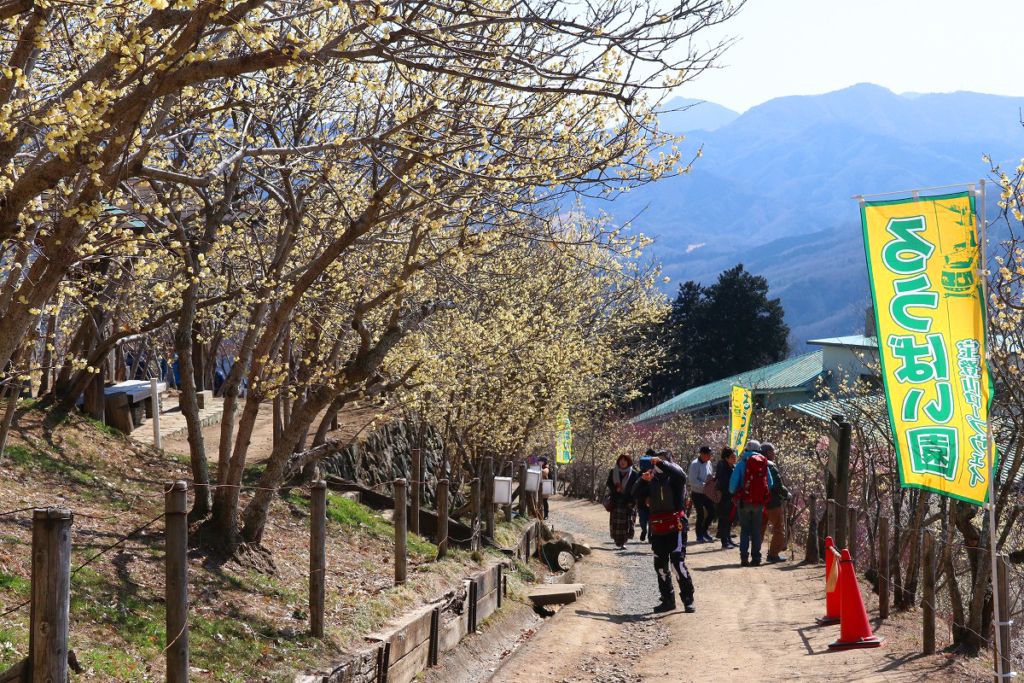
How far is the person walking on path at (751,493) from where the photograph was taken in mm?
14727

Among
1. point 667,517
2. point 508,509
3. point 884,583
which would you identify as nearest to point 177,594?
point 667,517

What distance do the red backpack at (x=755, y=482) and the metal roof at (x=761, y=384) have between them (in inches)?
909

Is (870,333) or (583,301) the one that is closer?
(583,301)

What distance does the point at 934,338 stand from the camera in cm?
767

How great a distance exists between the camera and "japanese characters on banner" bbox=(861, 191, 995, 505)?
24.6 ft

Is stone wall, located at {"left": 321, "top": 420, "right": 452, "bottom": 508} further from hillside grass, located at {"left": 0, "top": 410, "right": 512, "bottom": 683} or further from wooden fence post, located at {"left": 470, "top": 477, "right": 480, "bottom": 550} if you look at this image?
hillside grass, located at {"left": 0, "top": 410, "right": 512, "bottom": 683}

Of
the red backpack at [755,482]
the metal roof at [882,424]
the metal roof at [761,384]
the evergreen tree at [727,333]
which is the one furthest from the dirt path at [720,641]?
the evergreen tree at [727,333]

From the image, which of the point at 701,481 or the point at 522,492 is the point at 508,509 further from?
the point at 701,481

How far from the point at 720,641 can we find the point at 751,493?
4840 mm

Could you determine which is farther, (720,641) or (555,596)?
(555,596)

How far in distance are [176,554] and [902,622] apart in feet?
26.4

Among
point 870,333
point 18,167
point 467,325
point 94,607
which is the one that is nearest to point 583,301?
point 467,325

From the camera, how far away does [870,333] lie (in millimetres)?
33375

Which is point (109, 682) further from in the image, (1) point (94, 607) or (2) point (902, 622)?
(2) point (902, 622)
